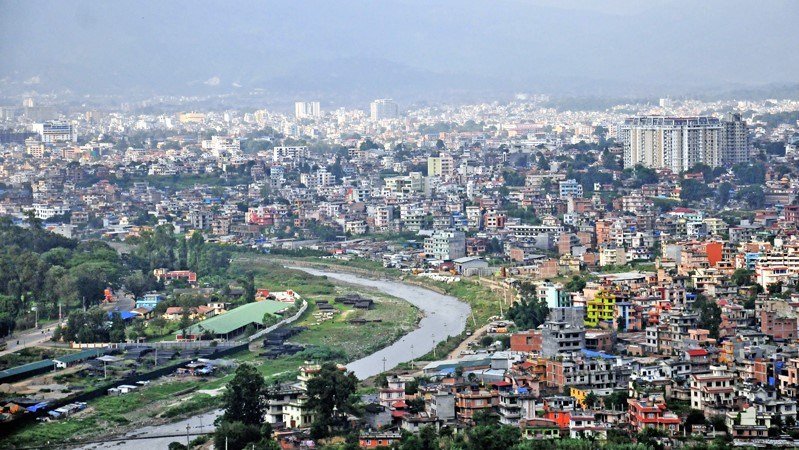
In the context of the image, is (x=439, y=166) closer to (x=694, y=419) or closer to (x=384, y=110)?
(x=694, y=419)

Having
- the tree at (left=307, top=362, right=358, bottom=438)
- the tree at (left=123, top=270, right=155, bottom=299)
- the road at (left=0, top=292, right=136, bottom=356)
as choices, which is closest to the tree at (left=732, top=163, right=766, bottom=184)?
the tree at (left=123, top=270, right=155, bottom=299)

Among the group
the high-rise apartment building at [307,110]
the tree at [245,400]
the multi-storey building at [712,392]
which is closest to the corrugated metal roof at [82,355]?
the tree at [245,400]

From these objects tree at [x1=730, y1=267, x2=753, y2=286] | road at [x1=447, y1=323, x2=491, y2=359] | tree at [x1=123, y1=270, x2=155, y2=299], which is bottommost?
road at [x1=447, y1=323, x2=491, y2=359]

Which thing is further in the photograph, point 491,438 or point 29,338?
point 29,338

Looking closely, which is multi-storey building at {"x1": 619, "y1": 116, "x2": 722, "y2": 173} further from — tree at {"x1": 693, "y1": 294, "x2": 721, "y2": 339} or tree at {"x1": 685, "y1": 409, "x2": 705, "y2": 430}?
tree at {"x1": 685, "y1": 409, "x2": 705, "y2": 430}

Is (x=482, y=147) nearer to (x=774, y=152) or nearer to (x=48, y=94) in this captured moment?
(x=774, y=152)

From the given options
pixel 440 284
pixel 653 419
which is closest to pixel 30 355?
pixel 653 419
